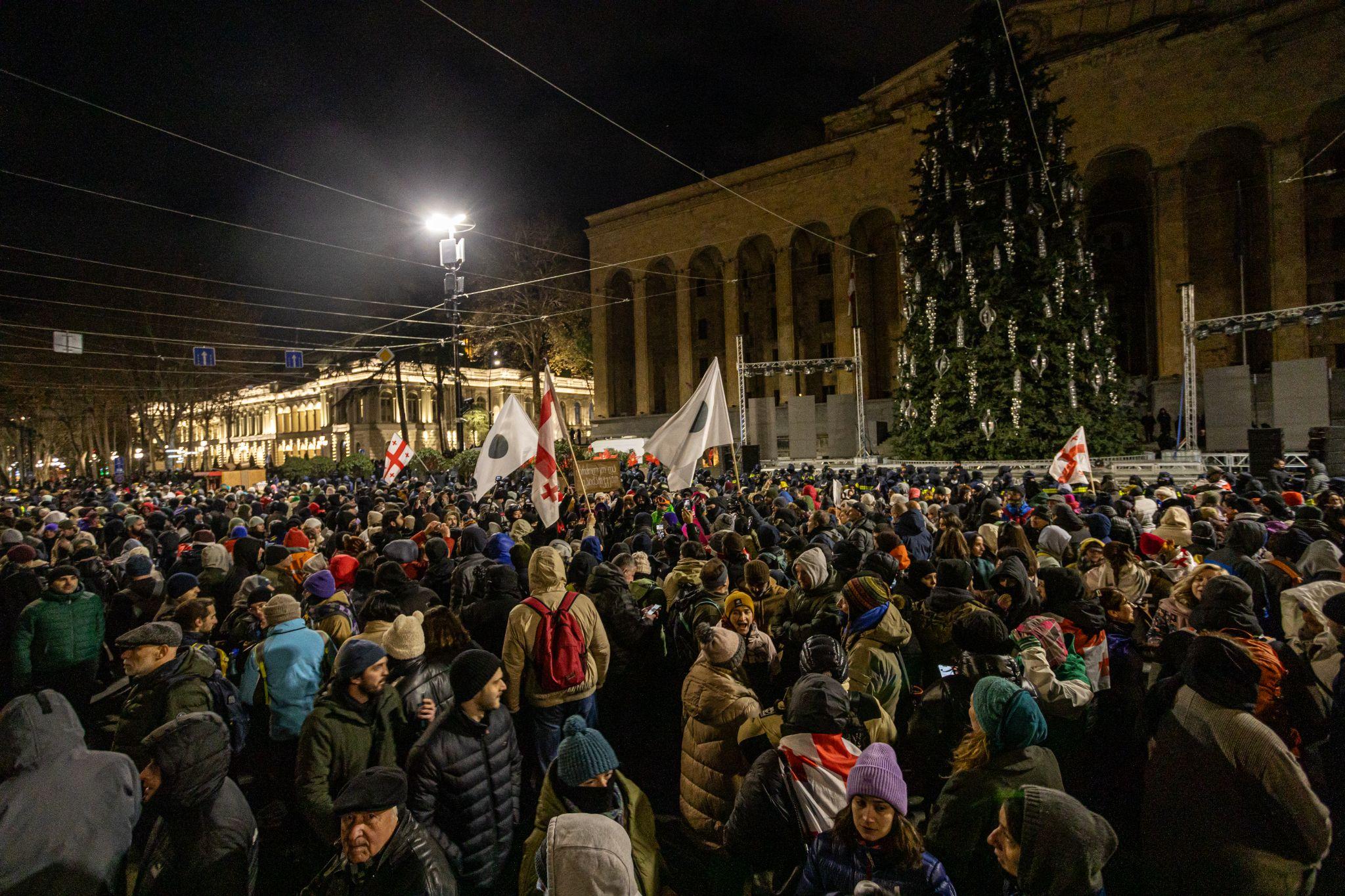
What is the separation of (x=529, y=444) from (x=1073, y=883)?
29.7ft

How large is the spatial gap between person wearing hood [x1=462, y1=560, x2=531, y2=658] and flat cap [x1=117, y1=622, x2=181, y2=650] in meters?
1.80

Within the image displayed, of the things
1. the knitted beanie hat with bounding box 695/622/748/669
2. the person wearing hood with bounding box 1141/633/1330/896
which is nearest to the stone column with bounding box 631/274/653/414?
the knitted beanie hat with bounding box 695/622/748/669

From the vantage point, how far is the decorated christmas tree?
17031 mm

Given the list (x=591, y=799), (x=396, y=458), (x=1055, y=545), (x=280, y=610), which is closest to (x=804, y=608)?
(x=591, y=799)

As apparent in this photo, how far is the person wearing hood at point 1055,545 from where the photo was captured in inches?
252

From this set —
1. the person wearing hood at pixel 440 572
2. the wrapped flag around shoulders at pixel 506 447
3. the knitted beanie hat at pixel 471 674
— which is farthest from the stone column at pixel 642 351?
the knitted beanie hat at pixel 471 674

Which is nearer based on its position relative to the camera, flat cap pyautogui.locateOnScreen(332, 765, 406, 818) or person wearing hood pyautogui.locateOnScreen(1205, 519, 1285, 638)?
flat cap pyautogui.locateOnScreen(332, 765, 406, 818)

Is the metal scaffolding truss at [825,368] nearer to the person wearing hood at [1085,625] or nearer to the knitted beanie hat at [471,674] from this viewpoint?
the person wearing hood at [1085,625]

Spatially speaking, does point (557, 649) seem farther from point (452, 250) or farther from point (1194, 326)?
point (1194, 326)

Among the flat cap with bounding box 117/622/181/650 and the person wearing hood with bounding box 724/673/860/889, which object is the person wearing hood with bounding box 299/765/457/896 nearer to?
the person wearing hood with bounding box 724/673/860/889

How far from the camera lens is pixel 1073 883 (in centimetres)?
191

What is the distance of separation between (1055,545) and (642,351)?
3633 centimetres

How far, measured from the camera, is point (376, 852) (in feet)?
7.39

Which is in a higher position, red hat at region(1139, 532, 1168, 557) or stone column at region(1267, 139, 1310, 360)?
stone column at region(1267, 139, 1310, 360)
